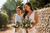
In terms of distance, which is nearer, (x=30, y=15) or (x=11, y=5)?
(x=30, y=15)

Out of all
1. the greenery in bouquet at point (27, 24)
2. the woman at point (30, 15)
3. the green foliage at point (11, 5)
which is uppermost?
the green foliage at point (11, 5)

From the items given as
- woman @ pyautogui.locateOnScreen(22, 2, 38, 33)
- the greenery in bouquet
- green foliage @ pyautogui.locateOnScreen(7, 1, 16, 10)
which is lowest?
the greenery in bouquet

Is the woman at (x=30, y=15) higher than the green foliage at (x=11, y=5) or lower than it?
lower

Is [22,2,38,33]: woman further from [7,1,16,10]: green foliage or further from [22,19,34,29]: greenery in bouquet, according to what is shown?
[7,1,16,10]: green foliage

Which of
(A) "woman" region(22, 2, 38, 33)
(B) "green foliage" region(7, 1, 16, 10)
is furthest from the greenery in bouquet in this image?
(B) "green foliage" region(7, 1, 16, 10)

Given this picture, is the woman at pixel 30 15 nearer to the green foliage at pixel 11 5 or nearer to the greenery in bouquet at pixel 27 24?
the greenery in bouquet at pixel 27 24

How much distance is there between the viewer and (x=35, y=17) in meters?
2.62

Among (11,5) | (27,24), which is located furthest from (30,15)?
(11,5)

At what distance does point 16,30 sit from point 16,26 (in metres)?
0.20

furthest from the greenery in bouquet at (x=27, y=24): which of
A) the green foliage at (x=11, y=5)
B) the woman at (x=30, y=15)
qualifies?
the green foliage at (x=11, y=5)

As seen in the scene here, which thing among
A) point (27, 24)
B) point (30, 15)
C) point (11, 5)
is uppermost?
point (11, 5)

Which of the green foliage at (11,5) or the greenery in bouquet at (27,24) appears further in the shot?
the green foliage at (11,5)

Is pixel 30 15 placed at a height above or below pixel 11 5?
below

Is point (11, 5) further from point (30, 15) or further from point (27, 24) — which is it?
point (27, 24)
